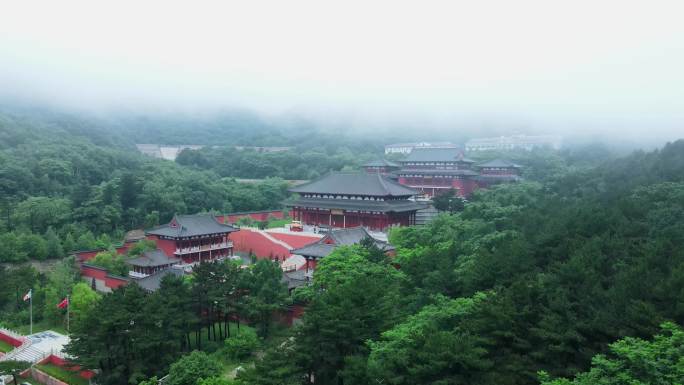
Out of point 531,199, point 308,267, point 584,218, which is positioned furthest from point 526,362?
point 531,199

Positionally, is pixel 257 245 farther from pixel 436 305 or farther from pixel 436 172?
pixel 436 172

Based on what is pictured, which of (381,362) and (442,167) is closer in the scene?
(381,362)

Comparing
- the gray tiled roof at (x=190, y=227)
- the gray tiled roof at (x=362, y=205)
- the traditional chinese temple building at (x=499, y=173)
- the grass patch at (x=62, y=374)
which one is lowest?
the grass patch at (x=62, y=374)

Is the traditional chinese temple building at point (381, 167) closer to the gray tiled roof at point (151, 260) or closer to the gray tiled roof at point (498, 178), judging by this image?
the gray tiled roof at point (498, 178)

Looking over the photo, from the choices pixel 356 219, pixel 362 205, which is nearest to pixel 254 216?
pixel 356 219

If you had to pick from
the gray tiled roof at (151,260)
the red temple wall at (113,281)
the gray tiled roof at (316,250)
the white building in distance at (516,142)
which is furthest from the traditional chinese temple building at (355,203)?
the white building in distance at (516,142)

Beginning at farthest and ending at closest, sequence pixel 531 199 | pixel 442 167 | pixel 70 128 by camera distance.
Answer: pixel 70 128 → pixel 442 167 → pixel 531 199

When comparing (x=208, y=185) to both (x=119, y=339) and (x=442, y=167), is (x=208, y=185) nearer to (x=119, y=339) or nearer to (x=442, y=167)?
(x=442, y=167)
